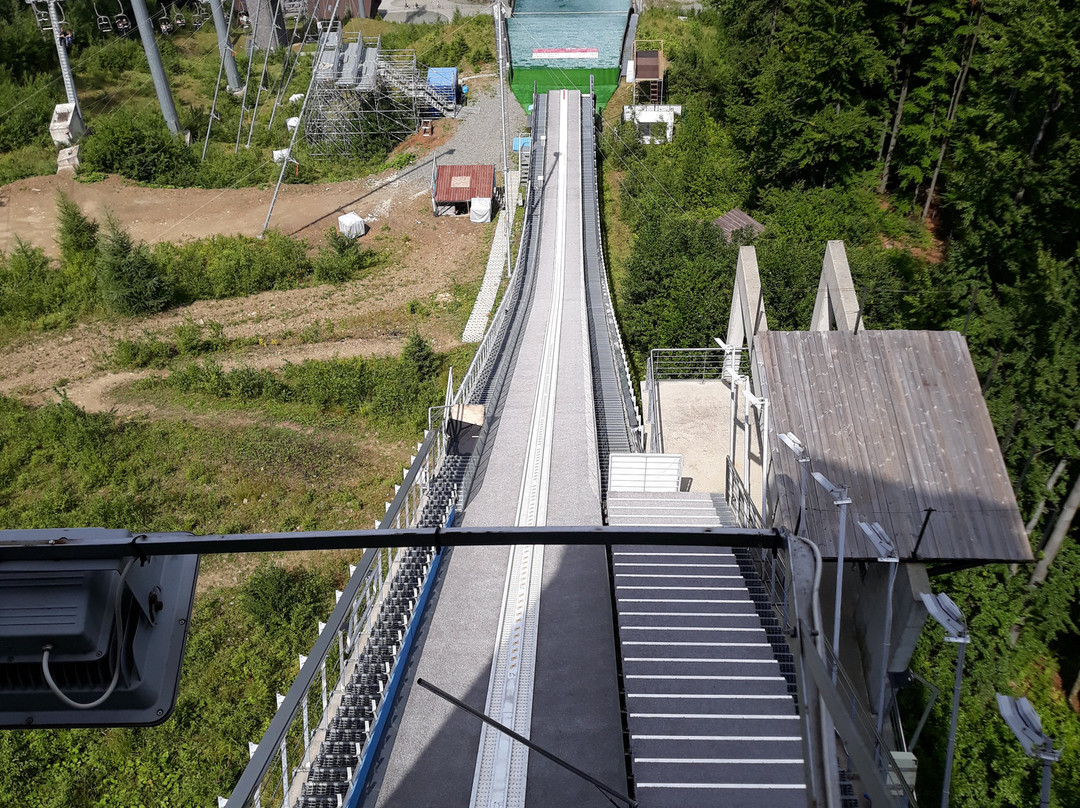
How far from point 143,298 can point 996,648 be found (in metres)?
27.9

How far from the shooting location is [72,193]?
34125mm

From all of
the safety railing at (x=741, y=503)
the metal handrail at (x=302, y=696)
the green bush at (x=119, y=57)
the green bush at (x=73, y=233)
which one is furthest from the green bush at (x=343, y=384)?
the green bush at (x=119, y=57)

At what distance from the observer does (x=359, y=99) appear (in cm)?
4059

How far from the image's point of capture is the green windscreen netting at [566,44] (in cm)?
4531

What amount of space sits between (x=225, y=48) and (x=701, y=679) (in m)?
45.7

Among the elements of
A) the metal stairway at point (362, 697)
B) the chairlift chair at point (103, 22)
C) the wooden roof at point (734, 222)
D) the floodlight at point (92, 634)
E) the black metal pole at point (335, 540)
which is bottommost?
the wooden roof at point (734, 222)

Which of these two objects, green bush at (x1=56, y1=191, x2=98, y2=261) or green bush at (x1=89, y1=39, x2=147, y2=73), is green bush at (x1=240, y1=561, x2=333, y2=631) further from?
green bush at (x1=89, y1=39, x2=147, y2=73)

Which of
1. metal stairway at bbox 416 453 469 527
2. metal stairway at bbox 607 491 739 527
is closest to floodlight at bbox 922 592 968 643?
metal stairway at bbox 607 491 739 527

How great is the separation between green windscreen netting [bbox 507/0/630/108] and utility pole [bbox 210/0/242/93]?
16.4 metres

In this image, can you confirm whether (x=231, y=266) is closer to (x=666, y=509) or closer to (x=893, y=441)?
(x=666, y=509)

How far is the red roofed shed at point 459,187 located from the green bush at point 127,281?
1243 centimetres

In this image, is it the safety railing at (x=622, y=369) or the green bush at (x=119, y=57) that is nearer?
the safety railing at (x=622, y=369)

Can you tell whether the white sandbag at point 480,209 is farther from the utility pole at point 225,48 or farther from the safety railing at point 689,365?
the utility pole at point 225,48

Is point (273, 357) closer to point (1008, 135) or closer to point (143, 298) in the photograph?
point (143, 298)
